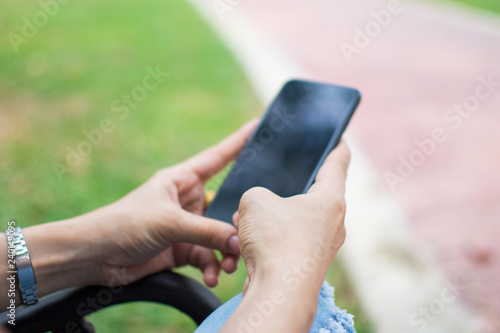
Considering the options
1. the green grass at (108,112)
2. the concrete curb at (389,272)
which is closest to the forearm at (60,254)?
the green grass at (108,112)

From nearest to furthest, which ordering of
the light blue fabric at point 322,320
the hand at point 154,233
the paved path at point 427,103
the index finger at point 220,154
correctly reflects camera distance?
the light blue fabric at point 322,320 < the hand at point 154,233 < the index finger at point 220,154 < the paved path at point 427,103

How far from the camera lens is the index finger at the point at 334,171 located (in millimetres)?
1087

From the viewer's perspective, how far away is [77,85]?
14.5ft

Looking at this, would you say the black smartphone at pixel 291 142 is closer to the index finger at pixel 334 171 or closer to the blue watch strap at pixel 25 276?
the index finger at pixel 334 171

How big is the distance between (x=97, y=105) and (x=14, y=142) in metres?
0.80

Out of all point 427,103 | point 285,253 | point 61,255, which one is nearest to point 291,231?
point 285,253

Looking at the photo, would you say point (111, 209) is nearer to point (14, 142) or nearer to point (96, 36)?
point (14, 142)

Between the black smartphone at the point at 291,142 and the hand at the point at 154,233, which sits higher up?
the black smartphone at the point at 291,142

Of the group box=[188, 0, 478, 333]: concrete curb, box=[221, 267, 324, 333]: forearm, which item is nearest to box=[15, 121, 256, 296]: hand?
box=[221, 267, 324, 333]: forearm

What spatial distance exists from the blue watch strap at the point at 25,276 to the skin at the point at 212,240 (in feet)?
0.08

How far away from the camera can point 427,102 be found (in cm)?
448

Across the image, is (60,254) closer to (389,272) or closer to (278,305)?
(278,305)

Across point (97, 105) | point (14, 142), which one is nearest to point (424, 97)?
point (97, 105)

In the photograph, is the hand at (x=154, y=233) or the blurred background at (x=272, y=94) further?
the blurred background at (x=272, y=94)
